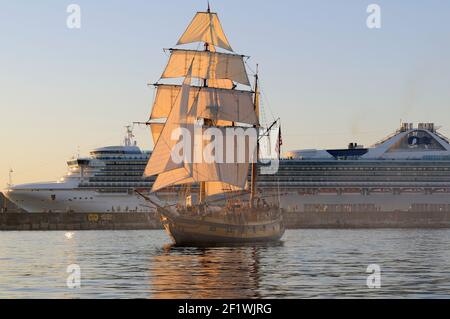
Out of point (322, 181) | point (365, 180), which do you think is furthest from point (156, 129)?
point (365, 180)

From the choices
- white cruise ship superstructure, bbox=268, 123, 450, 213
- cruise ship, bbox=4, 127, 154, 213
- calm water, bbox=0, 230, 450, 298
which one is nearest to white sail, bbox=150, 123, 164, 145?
calm water, bbox=0, 230, 450, 298

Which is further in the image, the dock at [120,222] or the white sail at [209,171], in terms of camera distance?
the dock at [120,222]

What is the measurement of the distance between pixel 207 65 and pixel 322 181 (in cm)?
5937

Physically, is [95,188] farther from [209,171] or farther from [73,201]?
[209,171]

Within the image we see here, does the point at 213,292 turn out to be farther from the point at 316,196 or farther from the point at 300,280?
the point at 316,196

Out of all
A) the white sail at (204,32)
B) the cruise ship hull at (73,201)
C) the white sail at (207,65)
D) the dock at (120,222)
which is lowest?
the dock at (120,222)

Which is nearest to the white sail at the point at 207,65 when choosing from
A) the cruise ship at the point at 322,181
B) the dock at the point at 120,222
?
the dock at the point at 120,222

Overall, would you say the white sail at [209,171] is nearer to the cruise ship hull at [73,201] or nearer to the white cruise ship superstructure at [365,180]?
the cruise ship hull at [73,201]

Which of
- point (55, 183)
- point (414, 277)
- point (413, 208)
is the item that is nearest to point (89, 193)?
point (55, 183)

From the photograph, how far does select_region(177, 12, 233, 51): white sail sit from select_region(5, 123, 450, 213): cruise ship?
41.0m

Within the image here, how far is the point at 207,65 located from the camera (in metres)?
94.7

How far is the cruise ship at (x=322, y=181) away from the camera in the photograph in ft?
462

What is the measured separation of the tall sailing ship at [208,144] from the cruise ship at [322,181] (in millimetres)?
41078

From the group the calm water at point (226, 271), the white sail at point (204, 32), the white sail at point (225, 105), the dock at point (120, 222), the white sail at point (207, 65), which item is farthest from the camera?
the dock at point (120, 222)
